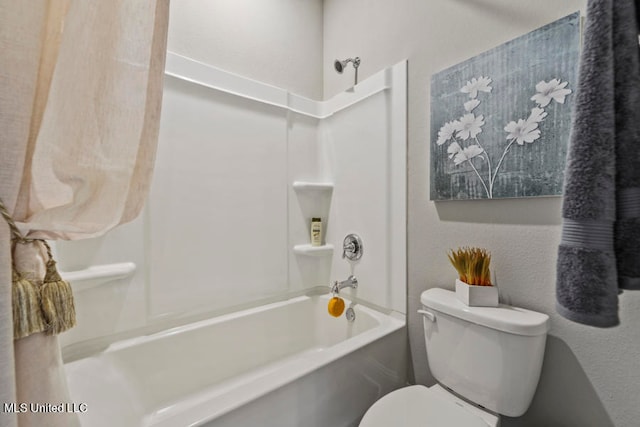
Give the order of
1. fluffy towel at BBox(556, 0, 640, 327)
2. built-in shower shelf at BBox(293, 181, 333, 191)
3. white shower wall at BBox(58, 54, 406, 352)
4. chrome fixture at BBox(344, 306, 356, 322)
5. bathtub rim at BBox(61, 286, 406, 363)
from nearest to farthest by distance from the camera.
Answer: fluffy towel at BBox(556, 0, 640, 327) → bathtub rim at BBox(61, 286, 406, 363) → white shower wall at BBox(58, 54, 406, 352) → chrome fixture at BBox(344, 306, 356, 322) → built-in shower shelf at BBox(293, 181, 333, 191)

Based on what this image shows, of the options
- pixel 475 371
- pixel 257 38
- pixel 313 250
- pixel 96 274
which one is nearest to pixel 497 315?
pixel 475 371

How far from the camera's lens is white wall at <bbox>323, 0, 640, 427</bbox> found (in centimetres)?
81

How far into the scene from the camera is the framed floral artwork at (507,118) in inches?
34.6

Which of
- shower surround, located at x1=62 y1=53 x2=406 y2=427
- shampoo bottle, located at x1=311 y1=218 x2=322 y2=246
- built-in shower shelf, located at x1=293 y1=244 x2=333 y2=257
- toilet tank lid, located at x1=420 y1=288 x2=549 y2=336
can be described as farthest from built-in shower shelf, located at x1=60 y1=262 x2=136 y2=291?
toilet tank lid, located at x1=420 y1=288 x2=549 y2=336

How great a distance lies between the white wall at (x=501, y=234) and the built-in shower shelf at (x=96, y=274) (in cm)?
129

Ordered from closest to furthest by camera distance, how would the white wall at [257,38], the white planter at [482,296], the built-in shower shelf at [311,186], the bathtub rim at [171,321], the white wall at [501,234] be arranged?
the white wall at [501,234], the white planter at [482,296], the bathtub rim at [171,321], the white wall at [257,38], the built-in shower shelf at [311,186]

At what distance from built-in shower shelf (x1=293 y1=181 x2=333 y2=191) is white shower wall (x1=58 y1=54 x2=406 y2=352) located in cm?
1

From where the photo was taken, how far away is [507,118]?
100cm

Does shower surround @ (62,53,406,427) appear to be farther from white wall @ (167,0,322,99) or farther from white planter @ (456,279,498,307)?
white planter @ (456,279,498,307)

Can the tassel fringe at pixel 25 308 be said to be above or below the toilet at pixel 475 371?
above

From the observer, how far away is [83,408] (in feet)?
2.68

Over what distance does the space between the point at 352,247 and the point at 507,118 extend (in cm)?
96

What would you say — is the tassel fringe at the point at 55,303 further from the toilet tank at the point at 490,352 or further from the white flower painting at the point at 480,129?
the white flower painting at the point at 480,129
